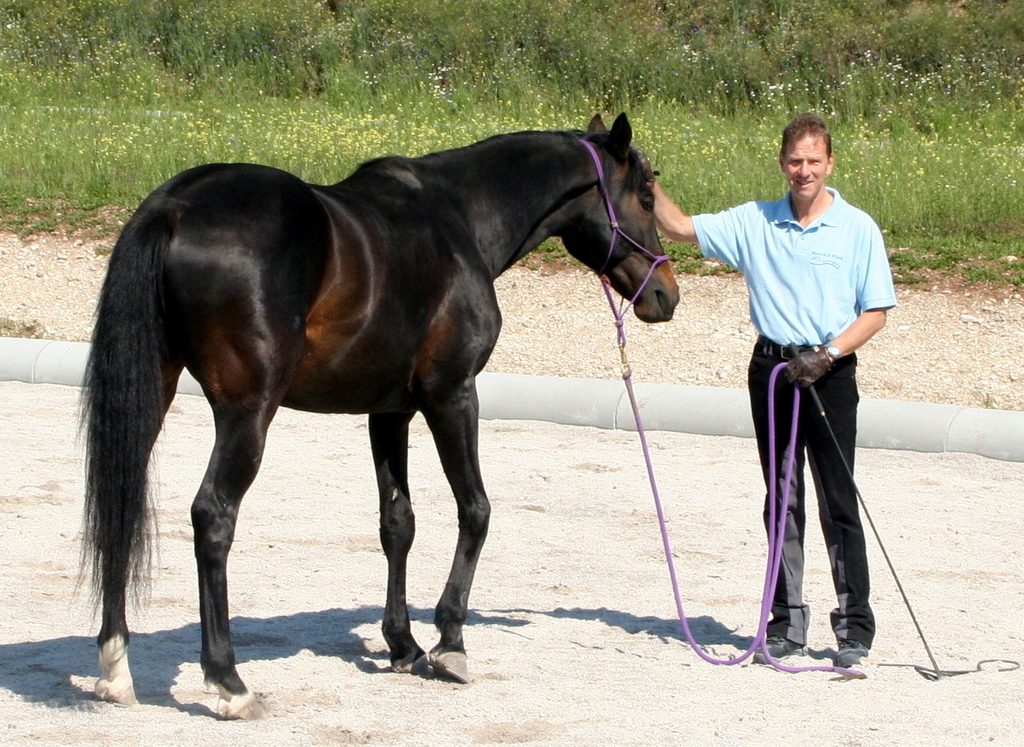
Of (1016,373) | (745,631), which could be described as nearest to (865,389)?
(1016,373)

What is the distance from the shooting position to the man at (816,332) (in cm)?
486

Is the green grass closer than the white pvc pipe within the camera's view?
No

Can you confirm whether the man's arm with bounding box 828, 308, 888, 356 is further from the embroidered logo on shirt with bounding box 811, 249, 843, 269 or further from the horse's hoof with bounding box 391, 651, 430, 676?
the horse's hoof with bounding box 391, 651, 430, 676

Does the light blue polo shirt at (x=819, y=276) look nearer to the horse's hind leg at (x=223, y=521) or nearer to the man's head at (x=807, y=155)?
the man's head at (x=807, y=155)

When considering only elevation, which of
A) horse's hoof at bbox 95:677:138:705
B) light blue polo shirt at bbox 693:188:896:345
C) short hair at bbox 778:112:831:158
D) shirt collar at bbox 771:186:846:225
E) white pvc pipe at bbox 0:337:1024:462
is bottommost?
white pvc pipe at bbox 0:337:1024:462

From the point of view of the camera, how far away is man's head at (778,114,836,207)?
15.8 ft

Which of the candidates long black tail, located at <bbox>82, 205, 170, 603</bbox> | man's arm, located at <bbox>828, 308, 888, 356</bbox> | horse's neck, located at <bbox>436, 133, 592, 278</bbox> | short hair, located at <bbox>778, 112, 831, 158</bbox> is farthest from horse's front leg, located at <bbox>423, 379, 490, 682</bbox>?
short hair, located at <bbox>778, 112, 831, 158</bbox>

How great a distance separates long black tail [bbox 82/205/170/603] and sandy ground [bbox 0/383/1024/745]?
577mm

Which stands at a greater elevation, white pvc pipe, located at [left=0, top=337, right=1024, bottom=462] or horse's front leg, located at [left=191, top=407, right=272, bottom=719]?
horse's front leg, located at [left=191, top=407, right=272, bottom=719]

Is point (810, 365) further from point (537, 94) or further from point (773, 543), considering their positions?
point (537, 94)

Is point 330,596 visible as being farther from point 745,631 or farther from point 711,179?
point 711,179

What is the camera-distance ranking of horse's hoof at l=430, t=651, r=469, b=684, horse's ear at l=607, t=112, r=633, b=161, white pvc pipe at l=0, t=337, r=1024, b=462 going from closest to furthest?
horse's hoof at l=430, t=651, r=469, b=684 → horse's ear at l=607, t=112, r=633, b=161 → white pvc pipe at l=0, t=337, r=1024, b=462

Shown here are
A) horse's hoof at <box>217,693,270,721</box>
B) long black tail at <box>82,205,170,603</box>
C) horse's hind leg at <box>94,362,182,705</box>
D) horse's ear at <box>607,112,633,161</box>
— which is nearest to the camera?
long black tail at <box>82,205,170,603</box>

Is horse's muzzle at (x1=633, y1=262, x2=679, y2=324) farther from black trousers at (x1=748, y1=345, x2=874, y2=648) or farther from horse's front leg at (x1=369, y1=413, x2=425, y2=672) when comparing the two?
horse's front leg at (x1=369, y1=413, x2=425, y2=672)
